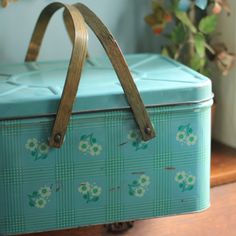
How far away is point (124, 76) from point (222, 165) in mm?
365

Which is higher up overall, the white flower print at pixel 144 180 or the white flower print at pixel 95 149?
the white flower print at pixel 95 149

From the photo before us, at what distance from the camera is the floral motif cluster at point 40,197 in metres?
0.62

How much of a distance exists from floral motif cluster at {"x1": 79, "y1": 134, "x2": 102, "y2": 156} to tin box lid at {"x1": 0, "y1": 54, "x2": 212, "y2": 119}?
4 centimetres

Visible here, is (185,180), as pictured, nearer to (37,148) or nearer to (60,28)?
(37,148)

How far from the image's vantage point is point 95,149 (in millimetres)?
618

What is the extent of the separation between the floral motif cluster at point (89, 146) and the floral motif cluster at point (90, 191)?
4cm

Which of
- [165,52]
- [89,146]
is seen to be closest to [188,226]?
[89,146]

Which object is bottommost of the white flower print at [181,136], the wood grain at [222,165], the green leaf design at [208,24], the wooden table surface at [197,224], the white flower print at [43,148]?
the wooden table surface at [197,224]

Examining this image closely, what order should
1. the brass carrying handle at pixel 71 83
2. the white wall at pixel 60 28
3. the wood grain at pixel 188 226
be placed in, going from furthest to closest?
the white wall at pixel 60 28
the wood grain at pixel 188 226
the brass carrying handle at pixel 71 83

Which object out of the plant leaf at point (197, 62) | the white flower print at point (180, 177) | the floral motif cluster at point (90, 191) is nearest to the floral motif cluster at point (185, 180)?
the white flower print at point (180, 177)

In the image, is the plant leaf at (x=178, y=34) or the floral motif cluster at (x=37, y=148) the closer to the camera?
the floral motif cluster at (x=37, y=148)

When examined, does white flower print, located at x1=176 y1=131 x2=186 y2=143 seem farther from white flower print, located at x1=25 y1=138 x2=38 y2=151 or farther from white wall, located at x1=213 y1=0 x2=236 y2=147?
white wall, located at x1=213 y1=0 x2=236 y2=147

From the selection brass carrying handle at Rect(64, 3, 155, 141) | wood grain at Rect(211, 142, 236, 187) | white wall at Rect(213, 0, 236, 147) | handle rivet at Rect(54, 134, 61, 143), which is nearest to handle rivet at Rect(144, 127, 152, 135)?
brass carrying handle at Rect(64, 3, 155, 141)

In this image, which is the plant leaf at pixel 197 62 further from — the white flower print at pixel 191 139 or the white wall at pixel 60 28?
the white flower print at pixel 191 139
